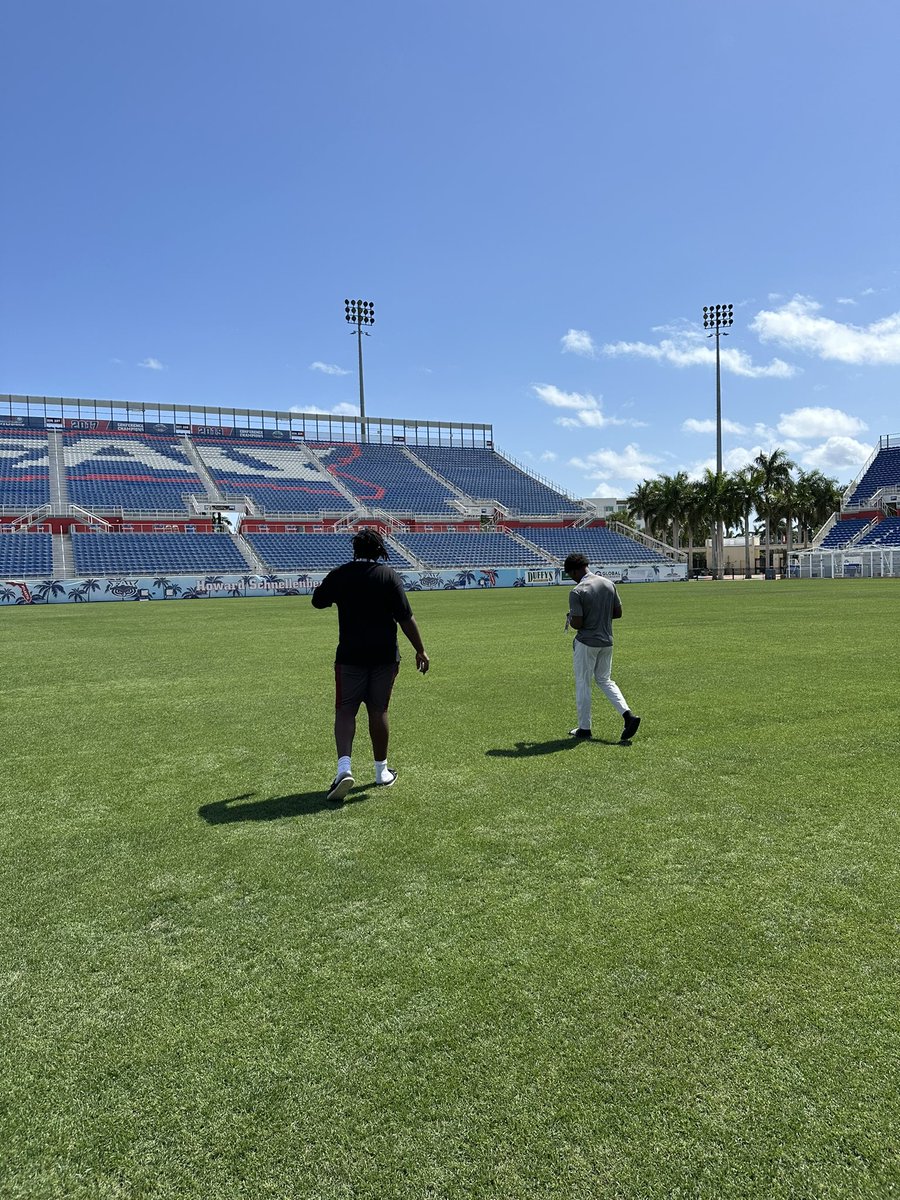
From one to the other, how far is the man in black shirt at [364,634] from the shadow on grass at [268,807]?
0.13 meters

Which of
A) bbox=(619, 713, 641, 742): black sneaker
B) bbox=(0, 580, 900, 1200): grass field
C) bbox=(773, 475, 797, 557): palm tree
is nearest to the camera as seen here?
bbox=(0, 580, 900, 1200): grass field

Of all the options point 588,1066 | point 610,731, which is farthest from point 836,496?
point 588,1066

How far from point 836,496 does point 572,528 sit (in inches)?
1421

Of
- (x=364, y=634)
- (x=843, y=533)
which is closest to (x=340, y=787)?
(x=364, y=634)

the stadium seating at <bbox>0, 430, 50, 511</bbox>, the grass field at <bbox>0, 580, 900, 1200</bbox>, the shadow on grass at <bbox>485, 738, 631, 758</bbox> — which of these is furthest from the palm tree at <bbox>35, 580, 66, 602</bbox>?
the shadow on grass at <bbox>485, 738, 631, 758</bbox>

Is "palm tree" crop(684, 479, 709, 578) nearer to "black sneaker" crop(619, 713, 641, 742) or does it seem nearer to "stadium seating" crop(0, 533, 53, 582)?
"stadium seating" crop(0, 533, 53, 582)

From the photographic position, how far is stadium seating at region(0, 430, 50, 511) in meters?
51.9

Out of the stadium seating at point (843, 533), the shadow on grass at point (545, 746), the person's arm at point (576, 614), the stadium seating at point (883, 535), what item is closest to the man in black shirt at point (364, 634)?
the shadow on grass at point (545, 746)

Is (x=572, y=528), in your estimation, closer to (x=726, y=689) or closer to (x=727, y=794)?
(x=726, y=689)

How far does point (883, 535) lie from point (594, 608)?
62.4 meters

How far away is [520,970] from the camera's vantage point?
3.17m

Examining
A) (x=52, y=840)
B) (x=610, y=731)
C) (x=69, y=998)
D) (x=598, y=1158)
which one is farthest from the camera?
(x=610, y=731)

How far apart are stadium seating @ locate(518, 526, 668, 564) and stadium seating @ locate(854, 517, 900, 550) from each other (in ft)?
52.6

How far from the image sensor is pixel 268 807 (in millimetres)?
5438
